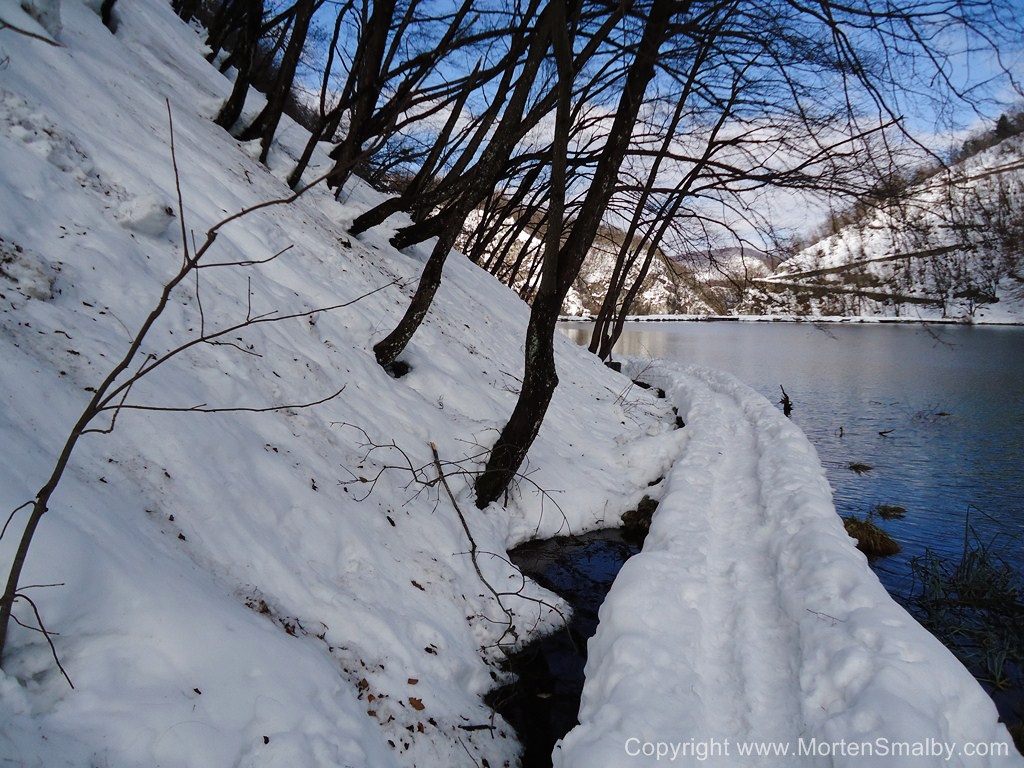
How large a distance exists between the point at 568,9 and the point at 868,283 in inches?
194

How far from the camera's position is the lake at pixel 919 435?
255 inches

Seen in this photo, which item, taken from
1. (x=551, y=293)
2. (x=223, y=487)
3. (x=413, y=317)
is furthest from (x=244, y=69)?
(x=223, y=487)

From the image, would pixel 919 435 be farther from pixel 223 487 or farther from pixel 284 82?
pixel 284 82

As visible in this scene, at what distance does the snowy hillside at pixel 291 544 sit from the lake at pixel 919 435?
2496 mm

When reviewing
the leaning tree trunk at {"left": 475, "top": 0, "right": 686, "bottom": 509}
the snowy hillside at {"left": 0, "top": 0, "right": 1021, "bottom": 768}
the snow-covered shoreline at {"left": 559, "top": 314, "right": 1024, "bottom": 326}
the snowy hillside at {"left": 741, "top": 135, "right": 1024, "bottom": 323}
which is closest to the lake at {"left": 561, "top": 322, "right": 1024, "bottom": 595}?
the snowy hillside at {"left": 741, "top": 135, "right": 1024, "bottom": 323}

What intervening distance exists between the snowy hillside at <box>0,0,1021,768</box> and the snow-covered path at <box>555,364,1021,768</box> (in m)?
0.02

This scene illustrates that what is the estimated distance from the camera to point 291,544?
9.27 feet

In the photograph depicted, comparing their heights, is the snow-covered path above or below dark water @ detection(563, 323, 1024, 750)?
below

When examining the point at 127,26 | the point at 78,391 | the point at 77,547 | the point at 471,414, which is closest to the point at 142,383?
the point at 78,391

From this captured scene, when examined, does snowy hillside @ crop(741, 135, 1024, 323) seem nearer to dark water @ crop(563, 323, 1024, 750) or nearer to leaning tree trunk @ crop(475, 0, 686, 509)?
dark water @ crop(563, 323, 1024, 750)

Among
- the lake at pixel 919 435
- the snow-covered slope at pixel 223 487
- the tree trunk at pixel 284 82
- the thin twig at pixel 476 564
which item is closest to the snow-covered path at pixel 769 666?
the thin twig at pixel 476 564

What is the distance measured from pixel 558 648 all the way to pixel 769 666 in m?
1.31

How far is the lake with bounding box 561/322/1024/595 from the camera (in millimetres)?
6465

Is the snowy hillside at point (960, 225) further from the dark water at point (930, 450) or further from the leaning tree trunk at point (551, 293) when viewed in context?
the leaning tree trunk at point (551, 293)
